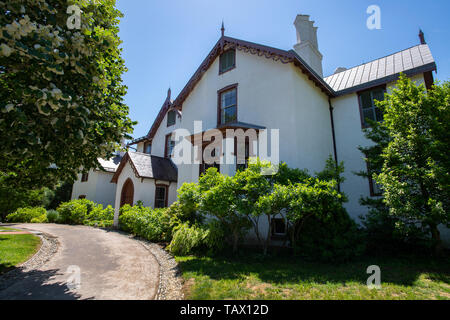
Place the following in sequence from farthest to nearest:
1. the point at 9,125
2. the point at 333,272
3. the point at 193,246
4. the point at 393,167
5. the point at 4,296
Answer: the point at 193,246, the point at 393,167, the point at 333,272, the point at 4,296, the point at 9,125

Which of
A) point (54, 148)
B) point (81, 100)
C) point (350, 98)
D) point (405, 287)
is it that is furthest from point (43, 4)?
point (350, 98)

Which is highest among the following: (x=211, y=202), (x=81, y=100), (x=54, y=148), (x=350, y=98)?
(x=350, y=98)

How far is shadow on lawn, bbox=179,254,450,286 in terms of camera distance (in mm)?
5629

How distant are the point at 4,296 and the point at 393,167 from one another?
407 inches

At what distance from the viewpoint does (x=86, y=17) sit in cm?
500

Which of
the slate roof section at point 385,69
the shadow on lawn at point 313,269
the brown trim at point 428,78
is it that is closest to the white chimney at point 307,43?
the slate roof section at point 385,69

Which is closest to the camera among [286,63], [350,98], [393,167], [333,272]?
[333,272]

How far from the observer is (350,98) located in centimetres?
1273

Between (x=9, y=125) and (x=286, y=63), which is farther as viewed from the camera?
(x=286, y=63)

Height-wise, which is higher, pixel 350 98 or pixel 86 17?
pixel 350 98

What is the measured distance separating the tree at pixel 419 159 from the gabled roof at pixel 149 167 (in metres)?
14.0

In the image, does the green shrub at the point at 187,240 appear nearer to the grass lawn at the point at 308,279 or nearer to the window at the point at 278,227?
the grass lawn at the point at 308,279

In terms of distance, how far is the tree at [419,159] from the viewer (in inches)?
259

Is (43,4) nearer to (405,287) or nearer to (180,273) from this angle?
(180,273)
